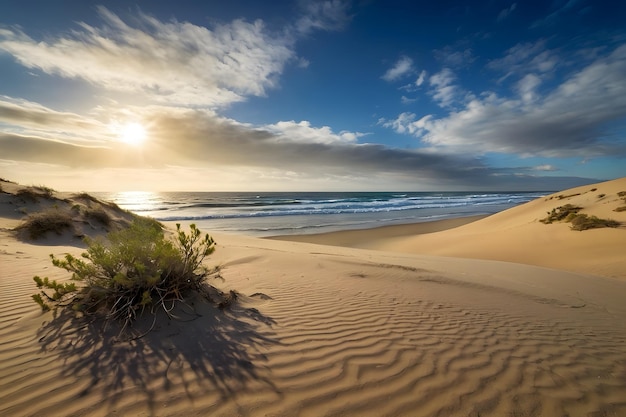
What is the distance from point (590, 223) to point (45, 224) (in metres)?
20.5

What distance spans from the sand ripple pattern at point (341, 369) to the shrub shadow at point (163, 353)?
0.04 ft

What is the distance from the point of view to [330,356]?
2895mm

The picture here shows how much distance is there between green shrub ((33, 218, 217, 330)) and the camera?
3221 mm

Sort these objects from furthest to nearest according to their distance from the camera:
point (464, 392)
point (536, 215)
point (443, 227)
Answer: point (443, 227), point (536, 215), point (464, 392)

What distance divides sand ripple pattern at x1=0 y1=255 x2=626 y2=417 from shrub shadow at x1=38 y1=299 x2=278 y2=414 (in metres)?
0.01

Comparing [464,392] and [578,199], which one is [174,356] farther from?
[578,199]

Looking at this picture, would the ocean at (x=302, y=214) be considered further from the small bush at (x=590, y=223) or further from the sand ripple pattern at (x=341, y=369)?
Answer: the sand ripple pattern at (x=341, y=369)

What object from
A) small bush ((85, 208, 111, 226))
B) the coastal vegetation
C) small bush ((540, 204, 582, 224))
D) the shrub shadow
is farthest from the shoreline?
the shrub shadow

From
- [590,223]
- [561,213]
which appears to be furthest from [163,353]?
[561,213]

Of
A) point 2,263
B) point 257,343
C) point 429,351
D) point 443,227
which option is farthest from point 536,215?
point 2,263

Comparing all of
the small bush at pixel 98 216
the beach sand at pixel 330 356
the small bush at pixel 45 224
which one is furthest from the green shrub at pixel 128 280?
the small bush at pixel 98 216

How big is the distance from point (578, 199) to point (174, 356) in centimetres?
2209

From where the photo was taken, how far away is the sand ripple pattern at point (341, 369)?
2.21m

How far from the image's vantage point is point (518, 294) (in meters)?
5.81
